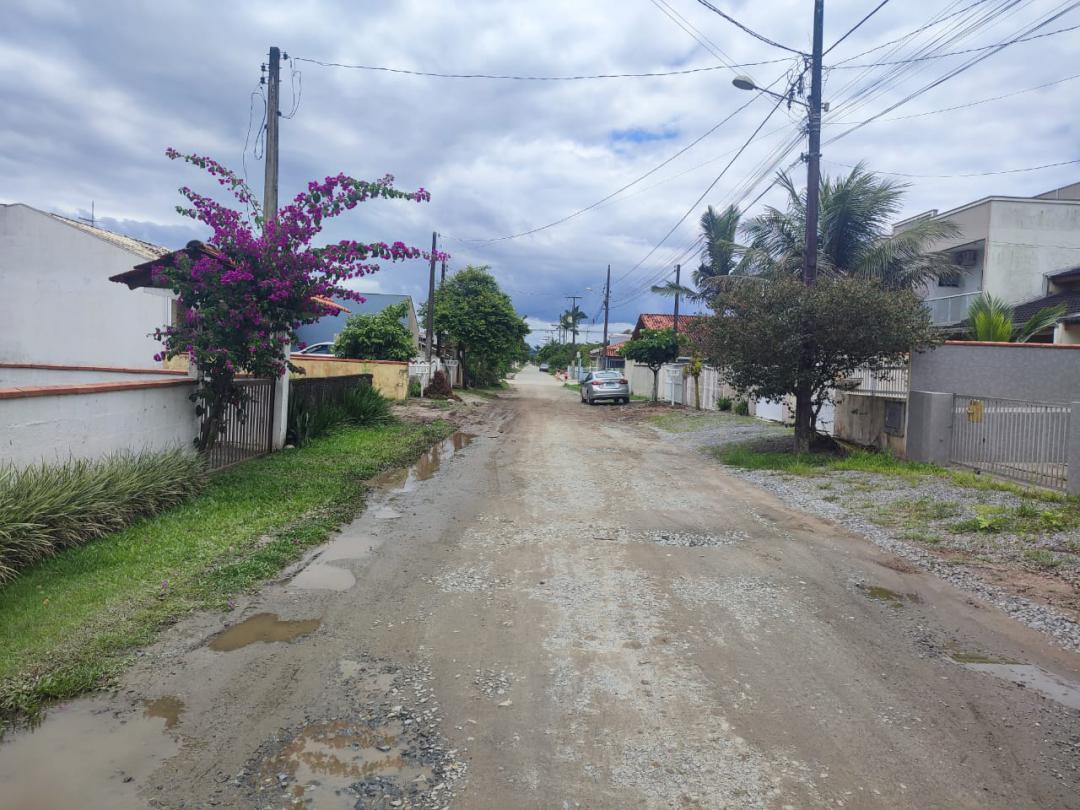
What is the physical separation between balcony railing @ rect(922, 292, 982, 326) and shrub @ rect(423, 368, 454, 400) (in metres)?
17.7

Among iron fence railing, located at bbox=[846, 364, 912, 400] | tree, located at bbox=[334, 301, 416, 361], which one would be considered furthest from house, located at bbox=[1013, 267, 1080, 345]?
tree, located at bbox=[334, 301, 416, 361]

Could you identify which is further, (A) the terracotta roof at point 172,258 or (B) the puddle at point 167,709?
(A) the terracotta roof at point 172,258

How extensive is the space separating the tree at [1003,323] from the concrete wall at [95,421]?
17.2 m

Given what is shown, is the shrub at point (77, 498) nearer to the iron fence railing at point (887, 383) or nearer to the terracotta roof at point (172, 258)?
the terracotta roof at point (172, 258)

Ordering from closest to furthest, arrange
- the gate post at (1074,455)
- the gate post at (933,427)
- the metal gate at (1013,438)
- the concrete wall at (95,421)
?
the concrete wall at (95,421) → the gate post at (1074,455) → the metal gate at (1013,438) → the gate post at (933,427)

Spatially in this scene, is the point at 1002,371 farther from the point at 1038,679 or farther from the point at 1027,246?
the point at 1027,246

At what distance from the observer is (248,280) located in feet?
30.5

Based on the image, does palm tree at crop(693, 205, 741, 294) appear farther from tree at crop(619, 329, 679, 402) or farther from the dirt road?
the dirt road

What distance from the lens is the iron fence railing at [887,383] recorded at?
13.5 m

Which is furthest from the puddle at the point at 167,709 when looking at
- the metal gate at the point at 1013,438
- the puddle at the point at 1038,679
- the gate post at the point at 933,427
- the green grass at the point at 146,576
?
the gate post at the point at 933,427

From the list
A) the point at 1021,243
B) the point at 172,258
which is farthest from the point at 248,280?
the point at 1021,243

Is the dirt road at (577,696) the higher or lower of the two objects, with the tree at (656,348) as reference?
lower

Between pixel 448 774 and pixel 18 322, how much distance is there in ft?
65.2

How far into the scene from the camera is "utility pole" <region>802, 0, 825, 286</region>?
14359 mm
